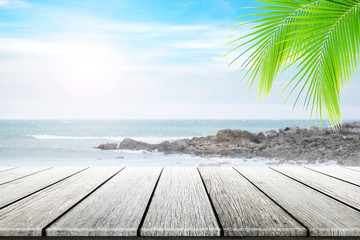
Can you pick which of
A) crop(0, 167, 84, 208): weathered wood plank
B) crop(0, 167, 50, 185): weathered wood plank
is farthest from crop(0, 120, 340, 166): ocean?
crop(0, 167, 50, 185): weathered wood plank

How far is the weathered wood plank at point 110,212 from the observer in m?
0.71

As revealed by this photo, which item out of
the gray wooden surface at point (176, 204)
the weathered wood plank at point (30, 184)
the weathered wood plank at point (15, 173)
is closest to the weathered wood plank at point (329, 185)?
the gray wooden surface at point (176, 204)

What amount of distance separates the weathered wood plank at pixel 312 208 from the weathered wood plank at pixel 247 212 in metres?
0.04

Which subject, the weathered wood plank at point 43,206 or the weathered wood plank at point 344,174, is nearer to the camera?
the weathered wood plank at point 43,206

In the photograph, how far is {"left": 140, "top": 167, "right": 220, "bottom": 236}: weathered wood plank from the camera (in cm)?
71

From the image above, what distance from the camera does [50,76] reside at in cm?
1847

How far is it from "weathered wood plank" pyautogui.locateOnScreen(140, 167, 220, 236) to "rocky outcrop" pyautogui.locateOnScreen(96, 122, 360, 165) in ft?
14.2

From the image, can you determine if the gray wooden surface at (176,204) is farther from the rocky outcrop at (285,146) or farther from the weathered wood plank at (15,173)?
the rocky outcrop at (285,146)

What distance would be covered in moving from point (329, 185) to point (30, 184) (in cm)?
136

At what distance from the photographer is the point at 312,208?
2.99ft

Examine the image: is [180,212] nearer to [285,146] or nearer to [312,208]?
[312,208]

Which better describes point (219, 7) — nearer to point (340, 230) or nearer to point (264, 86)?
point (264, 86)

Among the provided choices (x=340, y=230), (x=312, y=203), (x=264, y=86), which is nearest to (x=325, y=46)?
(x=264, y=86)

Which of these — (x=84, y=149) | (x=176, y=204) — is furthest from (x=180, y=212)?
(x=84, y=149)
